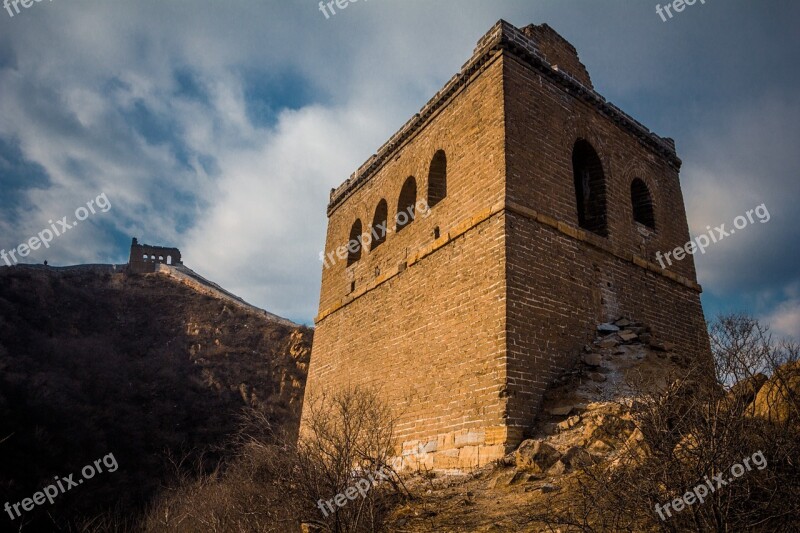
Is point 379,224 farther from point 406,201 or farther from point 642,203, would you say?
point 642,203

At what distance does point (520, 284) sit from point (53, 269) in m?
38.4

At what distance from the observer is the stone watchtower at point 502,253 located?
7.70m

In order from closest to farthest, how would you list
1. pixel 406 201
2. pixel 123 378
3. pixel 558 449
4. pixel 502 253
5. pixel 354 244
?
pixel 558 449
pixel 502 253
pixel 406 201
pixel 354 244
pixel 123 378

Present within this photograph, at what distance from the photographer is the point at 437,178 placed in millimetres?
11094

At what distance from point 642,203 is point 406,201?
205 inches

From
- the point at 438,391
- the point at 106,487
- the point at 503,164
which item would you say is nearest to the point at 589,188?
the point at 503,164

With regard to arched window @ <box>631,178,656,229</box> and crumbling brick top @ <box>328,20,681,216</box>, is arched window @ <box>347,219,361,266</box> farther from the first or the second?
arched window @ <box>631,178,656,229</box>

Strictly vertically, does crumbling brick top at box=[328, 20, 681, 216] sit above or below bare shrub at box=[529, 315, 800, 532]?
above

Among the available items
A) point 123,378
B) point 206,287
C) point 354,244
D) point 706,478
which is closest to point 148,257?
point 206,287

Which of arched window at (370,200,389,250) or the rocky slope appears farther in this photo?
arched window at (370,200,389,250)

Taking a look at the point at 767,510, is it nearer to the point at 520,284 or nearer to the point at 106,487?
the point at 520,284

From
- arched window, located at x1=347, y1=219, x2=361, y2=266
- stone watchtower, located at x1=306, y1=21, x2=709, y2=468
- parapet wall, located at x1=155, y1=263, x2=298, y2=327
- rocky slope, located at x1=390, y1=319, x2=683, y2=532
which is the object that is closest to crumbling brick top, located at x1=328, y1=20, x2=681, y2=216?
stone watchtower, located at x1=306, y1=21, x2=709, y2=468

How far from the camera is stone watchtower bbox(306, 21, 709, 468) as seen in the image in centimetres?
770

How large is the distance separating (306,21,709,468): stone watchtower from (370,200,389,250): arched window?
2.2 inches
